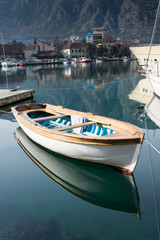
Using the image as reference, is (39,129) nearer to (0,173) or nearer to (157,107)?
(0,173)

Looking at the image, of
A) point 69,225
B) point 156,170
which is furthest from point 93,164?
point 69,225

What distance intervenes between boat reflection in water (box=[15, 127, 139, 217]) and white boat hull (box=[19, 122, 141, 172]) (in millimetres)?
606

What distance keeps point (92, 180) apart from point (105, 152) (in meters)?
1.47

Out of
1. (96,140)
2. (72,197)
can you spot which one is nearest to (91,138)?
(96,140)

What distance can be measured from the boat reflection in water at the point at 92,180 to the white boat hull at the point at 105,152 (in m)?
0.61

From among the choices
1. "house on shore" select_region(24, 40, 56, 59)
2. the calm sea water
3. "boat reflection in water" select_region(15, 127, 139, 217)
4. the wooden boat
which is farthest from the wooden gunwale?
"house on shore" select_region(24, 40, 56, 59)

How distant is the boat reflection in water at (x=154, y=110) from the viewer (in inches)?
610

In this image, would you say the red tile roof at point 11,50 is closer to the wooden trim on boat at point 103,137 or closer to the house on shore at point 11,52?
the house on shore at point 11,52

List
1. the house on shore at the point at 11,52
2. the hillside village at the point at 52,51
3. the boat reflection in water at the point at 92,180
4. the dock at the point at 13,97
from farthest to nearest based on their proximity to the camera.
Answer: the hillside village at the point at 52,51 < the house on shore at the point at 11,52 < the dock at the point at 13,97 < the boat reflection in water at the point at 92,180

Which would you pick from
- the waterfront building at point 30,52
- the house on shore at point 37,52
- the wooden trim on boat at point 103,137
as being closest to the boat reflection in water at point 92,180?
the wooden trim on boat at point 103,137

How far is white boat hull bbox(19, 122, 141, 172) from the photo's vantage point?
25.3ft

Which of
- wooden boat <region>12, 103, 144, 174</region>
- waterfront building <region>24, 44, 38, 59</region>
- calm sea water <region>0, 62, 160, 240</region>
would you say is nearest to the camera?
calm sea water <region>0, 62, 160, 240</region>

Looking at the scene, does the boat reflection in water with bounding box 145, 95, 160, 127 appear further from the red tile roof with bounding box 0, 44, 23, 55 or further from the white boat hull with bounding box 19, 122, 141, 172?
the red tile roof with bounding box 0, 44, 23, 55

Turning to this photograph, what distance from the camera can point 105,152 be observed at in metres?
8.01
